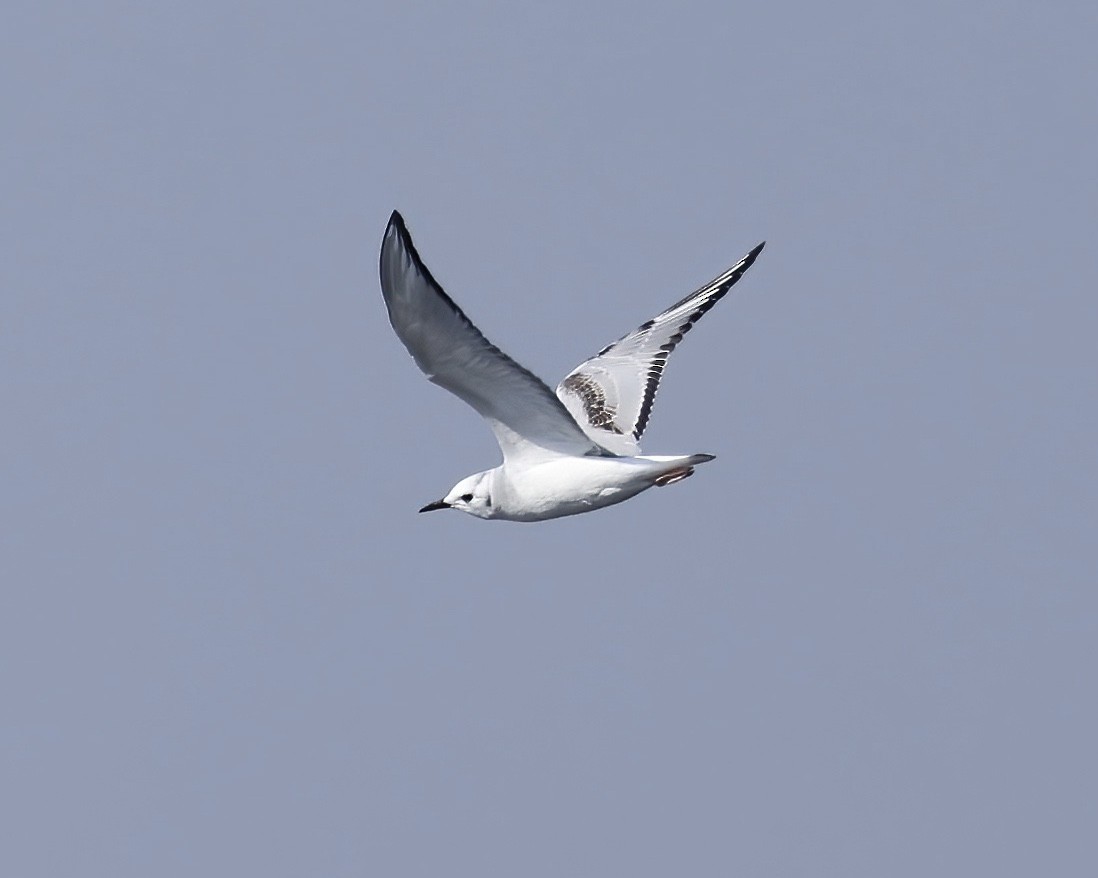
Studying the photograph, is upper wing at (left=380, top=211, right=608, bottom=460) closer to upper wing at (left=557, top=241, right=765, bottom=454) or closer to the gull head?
the gull head

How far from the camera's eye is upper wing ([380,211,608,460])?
13539mm

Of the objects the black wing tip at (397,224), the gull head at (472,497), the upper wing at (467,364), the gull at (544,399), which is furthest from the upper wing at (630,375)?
the black wing tip at (397,224)

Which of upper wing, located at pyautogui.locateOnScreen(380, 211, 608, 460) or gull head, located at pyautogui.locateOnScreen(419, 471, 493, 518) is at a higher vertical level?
upper wing, located at pyautogui.locateOnScreen(380, 211, 608, 460)

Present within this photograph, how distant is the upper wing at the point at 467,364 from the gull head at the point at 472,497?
0.57 metres

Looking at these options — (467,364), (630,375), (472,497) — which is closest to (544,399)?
(467,364)

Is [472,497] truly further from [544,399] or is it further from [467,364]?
[467,364]

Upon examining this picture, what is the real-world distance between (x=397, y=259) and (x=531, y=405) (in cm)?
274

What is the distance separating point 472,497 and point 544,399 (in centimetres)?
213

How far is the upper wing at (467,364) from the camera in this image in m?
13.5

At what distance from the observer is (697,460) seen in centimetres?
1558

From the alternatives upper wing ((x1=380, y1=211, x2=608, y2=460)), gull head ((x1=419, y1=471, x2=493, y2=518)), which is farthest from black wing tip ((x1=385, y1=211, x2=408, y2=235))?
gull head ((x1=419, y1=471, x2=493, y2=518))

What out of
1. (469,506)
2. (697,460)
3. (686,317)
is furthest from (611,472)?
(686,317)

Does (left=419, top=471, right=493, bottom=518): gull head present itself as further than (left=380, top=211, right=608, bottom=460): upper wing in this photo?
Yes

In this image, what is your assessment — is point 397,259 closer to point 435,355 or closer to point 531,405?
point 435,355
